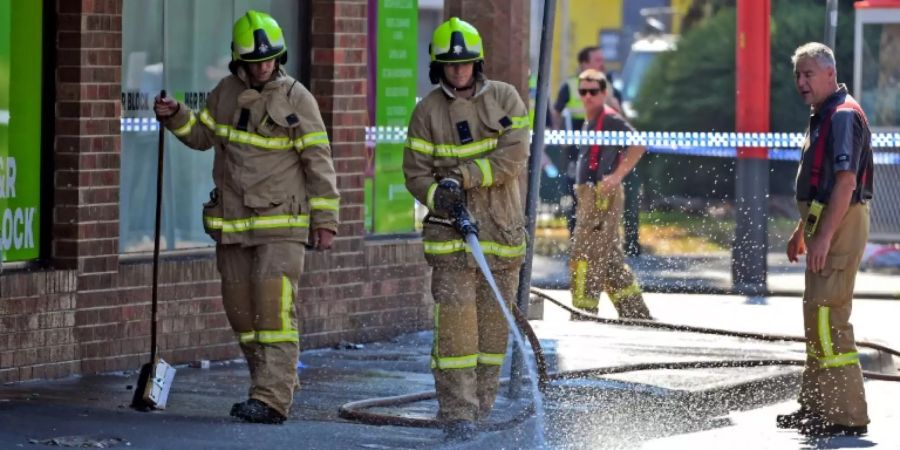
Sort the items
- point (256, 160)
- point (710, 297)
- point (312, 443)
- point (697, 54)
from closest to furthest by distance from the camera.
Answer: point (312, 443), point (256, 160), point (710, 297), point (697, 54)

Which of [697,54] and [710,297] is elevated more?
[697,54]

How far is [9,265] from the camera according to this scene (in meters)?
10.8

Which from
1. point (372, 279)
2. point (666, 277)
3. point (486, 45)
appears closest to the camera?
point (486, 45)

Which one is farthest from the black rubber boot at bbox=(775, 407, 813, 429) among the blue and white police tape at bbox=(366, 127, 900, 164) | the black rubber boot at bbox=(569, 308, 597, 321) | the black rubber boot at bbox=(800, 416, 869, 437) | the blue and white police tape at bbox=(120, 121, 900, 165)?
the blue and white police tape at bbox=(366, 127, 900, 164)

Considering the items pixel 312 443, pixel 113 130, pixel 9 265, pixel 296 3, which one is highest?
pixel 296 3

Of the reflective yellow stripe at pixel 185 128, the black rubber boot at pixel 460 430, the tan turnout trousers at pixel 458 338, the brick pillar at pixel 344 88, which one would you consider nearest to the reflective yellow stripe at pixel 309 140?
the reflective yellow stripe at pixel 185 128

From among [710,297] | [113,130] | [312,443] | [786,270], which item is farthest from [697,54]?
[312,443]

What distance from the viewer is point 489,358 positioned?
9914mm

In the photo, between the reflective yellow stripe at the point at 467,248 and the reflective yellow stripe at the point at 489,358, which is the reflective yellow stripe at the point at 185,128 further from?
the reflective yellow stripe at the point at 489,358

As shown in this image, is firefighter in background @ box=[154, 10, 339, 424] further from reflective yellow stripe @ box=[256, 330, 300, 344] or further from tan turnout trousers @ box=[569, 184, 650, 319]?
tan turnout trousers @ box=[569, 184, 650, 319]

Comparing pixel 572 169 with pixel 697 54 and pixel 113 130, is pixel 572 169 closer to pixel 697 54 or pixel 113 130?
pixel 697 54

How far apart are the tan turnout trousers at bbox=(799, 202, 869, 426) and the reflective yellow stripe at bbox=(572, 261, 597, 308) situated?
4.72 m

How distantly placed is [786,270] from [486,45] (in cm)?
721

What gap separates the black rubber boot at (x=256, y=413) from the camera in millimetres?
9570
